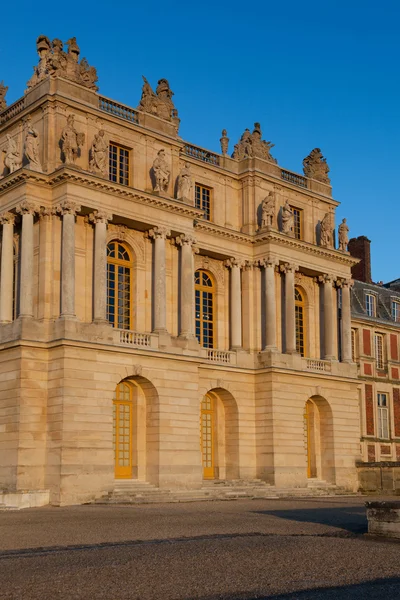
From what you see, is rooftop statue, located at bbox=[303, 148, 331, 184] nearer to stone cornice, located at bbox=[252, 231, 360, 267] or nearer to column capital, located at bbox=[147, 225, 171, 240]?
stone cornice, located at bbox=[252, 231, 360, 267]

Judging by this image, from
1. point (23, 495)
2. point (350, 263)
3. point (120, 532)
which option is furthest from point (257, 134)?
point (120, 532)

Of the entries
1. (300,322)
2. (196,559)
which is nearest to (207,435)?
(300,322)

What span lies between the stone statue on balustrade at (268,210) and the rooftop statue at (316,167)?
19.5 ft

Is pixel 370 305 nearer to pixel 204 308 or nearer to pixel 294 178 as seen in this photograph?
pixel 294 178

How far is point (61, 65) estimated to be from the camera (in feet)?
106

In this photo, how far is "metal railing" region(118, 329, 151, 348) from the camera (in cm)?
3189

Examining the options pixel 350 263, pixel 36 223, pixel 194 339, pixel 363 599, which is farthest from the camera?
pixel 350 263

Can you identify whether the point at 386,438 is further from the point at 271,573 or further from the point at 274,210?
the point at 271,573

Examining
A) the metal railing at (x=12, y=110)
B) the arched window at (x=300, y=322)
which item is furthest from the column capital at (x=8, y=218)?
the arched window at (x=300, y=322)

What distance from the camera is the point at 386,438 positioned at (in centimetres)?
4819

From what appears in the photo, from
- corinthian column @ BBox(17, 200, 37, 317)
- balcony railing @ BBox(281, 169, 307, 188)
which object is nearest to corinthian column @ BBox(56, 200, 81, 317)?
corinthian column @ BBox(17, 200, 37, 317)

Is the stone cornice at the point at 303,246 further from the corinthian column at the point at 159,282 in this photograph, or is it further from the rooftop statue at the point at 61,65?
the rooftop statue at the point at 61,65

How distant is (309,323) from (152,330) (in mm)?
11199

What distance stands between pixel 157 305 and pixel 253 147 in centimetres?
1147
